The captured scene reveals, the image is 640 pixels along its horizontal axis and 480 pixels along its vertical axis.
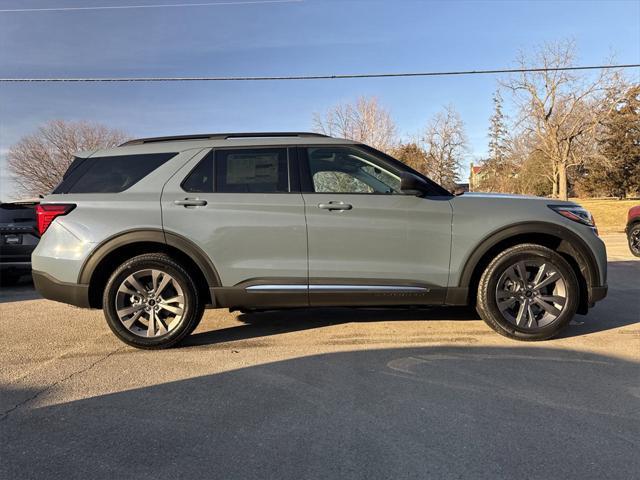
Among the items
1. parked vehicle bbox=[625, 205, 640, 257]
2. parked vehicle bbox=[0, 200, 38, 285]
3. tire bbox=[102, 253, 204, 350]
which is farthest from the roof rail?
parked vehicle bbox=[625, 205, 640, 257]

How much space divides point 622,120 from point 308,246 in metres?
44.7

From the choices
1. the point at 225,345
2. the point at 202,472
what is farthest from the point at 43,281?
the point at 202,472

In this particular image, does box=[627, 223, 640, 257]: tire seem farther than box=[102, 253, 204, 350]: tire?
Yes

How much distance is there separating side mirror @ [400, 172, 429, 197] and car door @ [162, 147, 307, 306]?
0.96m

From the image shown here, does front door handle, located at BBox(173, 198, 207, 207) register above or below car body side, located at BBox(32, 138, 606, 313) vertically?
above

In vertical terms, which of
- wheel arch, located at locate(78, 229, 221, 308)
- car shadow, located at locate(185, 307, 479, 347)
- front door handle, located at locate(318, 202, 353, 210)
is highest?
front door handle, located at locate(318, 202, 353, 210)

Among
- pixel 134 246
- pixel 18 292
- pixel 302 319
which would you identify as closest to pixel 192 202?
pixel 134 246

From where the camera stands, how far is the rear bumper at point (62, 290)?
418 cm

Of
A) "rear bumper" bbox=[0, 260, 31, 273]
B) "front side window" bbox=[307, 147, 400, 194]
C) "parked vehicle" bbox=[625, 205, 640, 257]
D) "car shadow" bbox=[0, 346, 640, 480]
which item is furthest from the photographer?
"parked vehicle" bbox=[625, 205, 640, 257]

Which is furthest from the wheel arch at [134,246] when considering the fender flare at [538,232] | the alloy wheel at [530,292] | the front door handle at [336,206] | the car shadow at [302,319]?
the alloy wheel at [530,292]

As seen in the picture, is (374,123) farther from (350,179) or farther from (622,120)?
(622,120)

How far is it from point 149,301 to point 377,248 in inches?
87.0

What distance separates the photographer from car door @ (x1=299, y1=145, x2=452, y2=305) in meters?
4.13

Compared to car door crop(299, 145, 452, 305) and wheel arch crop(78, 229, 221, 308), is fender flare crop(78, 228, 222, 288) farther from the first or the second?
car door crop(299, 145, 452, 305)
